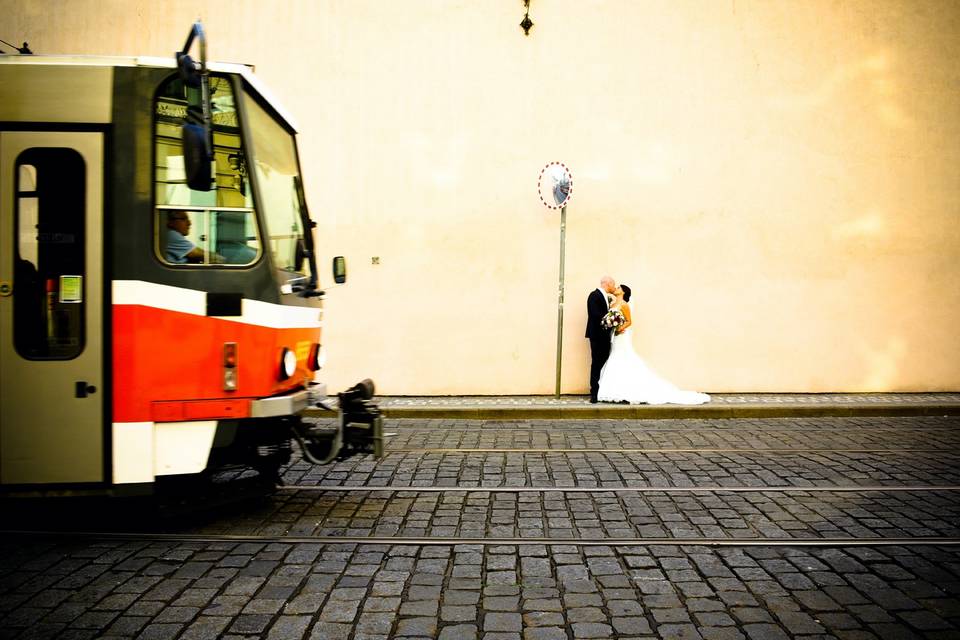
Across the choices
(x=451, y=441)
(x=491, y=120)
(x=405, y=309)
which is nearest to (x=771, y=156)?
(x=491, y=120)

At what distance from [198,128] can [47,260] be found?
1.35 metres

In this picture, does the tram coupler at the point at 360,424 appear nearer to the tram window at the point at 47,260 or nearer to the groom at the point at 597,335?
the tram window at the point at 47,260

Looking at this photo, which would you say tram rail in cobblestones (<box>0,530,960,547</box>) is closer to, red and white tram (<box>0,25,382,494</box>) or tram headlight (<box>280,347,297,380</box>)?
red and white tram (<box>0,25,382,494</box>)

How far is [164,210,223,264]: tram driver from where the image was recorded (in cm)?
461

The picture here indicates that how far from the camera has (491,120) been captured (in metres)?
11.7

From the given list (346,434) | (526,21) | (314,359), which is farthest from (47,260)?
(526,21)

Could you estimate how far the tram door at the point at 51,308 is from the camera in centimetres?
450

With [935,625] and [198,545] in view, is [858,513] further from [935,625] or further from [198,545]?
[198,545]

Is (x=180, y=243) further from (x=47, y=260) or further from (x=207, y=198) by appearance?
(x=47, y=260)

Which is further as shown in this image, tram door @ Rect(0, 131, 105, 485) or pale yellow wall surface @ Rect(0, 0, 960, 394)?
pale yellow wall surface @ Rect(0, 0, 960, 394)

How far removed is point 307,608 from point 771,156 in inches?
419

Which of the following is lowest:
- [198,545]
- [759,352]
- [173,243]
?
[198,545]

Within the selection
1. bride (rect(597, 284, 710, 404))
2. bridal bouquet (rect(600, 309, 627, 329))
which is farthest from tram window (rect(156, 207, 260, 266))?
bride (rect(597, 284, 710, 404))

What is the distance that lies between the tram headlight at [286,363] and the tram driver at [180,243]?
0.78m
